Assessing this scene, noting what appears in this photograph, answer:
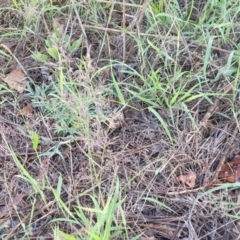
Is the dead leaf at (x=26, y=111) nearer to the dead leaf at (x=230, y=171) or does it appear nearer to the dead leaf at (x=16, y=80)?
the dead leaf at (x=16, y=80)

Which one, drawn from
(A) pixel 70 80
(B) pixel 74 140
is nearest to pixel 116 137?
(B) pixel 74 140

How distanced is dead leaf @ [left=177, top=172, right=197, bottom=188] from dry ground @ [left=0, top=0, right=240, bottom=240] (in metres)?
0.01

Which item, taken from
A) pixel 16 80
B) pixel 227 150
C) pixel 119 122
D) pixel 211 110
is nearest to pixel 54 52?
pixel 16 80

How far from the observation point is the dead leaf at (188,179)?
159 cm

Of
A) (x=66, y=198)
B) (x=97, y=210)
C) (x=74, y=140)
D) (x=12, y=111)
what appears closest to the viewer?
(x=97, y=210)

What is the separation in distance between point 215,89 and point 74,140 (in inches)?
21.3

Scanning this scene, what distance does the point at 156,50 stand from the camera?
1850 millimetres

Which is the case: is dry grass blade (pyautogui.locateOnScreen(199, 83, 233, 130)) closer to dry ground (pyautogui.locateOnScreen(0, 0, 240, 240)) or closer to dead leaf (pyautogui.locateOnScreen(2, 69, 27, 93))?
dry ground (pyautogui.locateOnScreen(0, 0, 240, 240))

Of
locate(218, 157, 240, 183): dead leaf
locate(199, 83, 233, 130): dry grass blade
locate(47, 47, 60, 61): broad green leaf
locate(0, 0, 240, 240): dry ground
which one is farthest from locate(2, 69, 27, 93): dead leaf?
locate(218, 157, 240, 183): dead leaf

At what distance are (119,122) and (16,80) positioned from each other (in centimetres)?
44

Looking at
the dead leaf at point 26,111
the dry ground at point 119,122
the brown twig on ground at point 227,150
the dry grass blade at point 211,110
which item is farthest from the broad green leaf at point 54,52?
the brown twig on ground at point 227,150

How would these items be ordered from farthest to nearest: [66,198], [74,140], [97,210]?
[74,140] → [66,198] → [97,210]

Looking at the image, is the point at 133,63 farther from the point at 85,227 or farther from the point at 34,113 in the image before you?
the point at 85,227

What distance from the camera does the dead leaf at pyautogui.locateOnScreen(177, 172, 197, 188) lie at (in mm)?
1590
